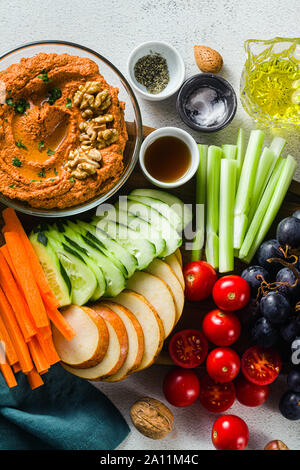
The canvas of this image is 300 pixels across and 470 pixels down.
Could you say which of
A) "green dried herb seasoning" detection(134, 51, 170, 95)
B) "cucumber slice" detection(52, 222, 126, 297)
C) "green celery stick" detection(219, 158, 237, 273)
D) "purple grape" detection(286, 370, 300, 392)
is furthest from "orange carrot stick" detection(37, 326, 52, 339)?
"green dried herb seasoning" detection(134, 51, 170, 95)

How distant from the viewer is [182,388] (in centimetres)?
257

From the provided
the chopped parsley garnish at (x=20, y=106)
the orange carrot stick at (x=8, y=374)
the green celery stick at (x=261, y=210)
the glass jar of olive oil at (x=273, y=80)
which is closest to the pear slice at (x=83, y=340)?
the orange carrot stick at (x=8, y=374)

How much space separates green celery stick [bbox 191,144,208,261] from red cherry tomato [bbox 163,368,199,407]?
0.67 m

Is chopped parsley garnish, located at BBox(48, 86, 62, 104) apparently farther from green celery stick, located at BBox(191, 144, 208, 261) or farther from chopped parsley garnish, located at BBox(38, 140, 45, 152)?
green celery stick, located at BBox(191, 144, 208, 261)

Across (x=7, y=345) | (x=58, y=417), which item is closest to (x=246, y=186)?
(x=7, y=345)

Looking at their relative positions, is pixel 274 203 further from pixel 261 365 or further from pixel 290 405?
pixel 290 405

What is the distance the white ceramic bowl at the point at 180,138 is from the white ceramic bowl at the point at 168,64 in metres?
0.25

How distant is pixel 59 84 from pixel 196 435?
2211 mm

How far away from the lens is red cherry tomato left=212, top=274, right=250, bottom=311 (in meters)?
2.44

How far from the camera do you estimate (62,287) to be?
2365mm

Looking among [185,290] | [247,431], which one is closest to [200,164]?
[185,290]

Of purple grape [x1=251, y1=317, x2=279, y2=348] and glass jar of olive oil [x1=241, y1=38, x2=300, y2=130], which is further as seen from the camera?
glass jar of olive oil [x1=241, y1=38, x2=300, y2=130]

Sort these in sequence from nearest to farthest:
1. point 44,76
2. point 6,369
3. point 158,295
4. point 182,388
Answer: point 44,76
point 6,369
point 158,295
point 182,388

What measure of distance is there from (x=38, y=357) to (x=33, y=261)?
1.65 feet
